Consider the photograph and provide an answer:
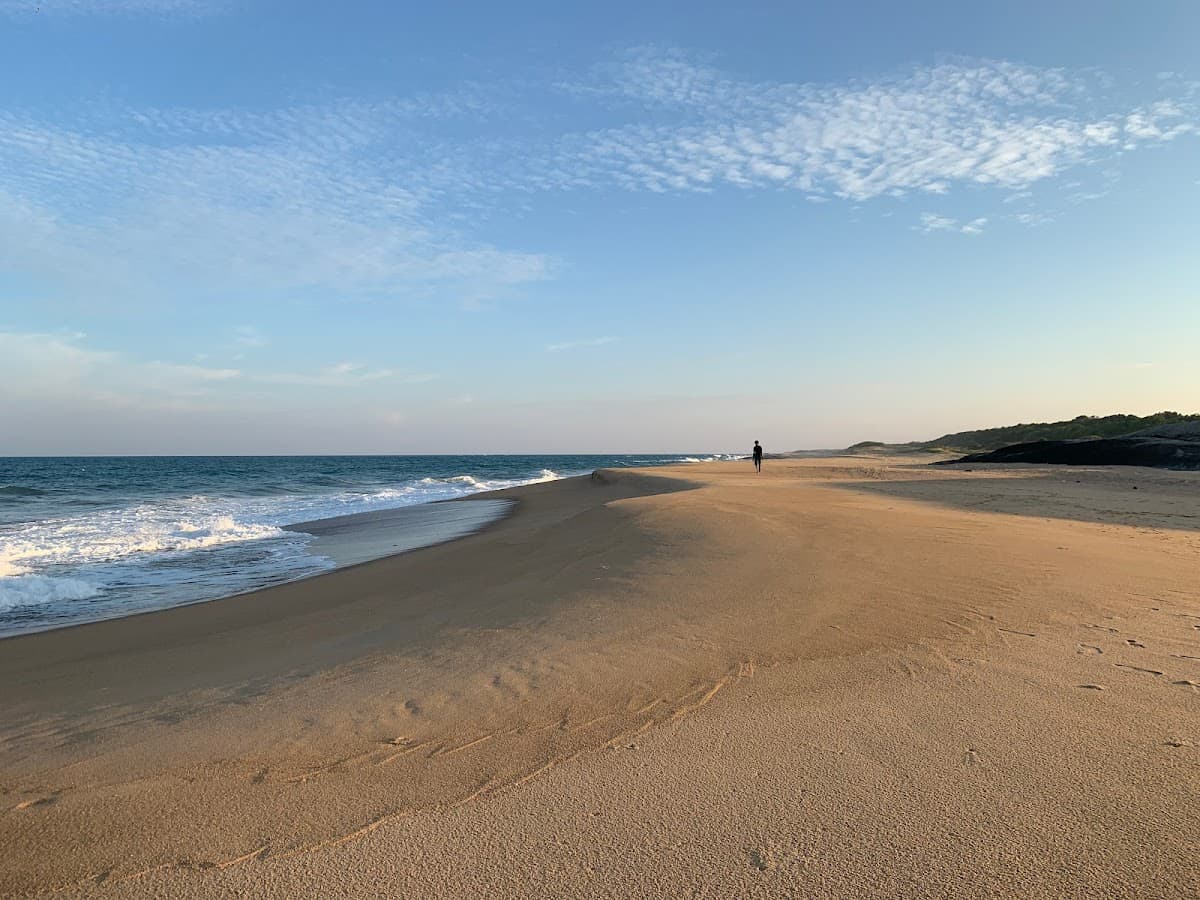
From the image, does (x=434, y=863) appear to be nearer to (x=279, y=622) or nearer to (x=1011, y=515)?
(x=279, y=622)

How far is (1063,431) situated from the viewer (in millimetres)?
54781

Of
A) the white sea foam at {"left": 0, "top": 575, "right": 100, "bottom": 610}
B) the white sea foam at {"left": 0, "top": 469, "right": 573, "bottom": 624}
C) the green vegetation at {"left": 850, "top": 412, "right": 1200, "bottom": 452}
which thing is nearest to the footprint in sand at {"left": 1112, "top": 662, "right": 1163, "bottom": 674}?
the white sea foam at {"left": 0, "top": 469, "right": 573, "bottom": 624}

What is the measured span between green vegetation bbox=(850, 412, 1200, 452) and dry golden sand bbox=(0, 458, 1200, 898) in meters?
37.6

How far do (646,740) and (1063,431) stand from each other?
206 ft

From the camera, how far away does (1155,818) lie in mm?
2889

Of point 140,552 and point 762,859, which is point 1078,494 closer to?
point 762,859

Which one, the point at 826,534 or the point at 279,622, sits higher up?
the point at 826,534

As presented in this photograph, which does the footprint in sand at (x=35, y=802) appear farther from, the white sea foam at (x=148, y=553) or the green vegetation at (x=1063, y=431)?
the green vegetation at (x=1063, y=431)

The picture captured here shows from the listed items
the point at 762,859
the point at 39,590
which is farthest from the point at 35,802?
the point at 39,590

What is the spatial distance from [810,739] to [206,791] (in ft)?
10.6

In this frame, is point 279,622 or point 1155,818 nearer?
point 1155,818

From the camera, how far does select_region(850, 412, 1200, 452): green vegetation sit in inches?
1734

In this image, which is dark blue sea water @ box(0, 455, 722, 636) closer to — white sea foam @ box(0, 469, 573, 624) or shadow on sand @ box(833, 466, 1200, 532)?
white sea foam @ box(0, 469, 573, 624)

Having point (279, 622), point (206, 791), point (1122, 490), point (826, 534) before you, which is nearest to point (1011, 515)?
point (826, 534)
